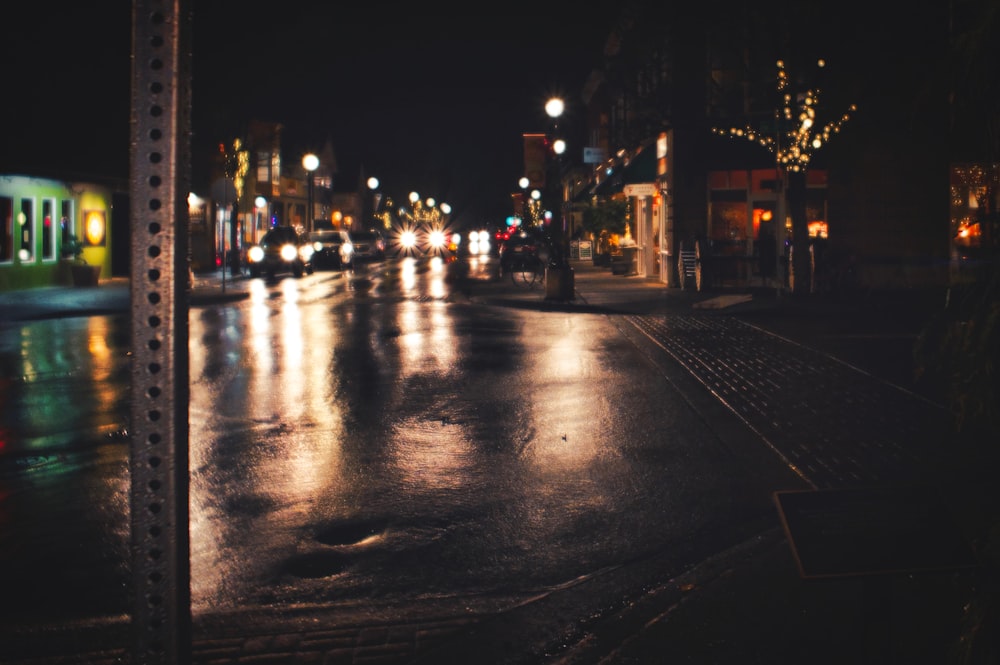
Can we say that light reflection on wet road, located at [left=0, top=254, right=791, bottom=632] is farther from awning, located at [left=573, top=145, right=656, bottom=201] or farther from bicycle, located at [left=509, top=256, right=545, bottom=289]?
awning, located at [left=573, top=145, right=656, bottom=201]

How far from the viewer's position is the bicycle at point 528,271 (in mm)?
34531

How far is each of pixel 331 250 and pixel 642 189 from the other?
52.1ft

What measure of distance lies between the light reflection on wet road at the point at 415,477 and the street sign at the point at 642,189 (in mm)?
19898

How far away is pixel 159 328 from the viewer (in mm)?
1601

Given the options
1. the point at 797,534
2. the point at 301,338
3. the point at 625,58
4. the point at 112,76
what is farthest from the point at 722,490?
the point at 112,76

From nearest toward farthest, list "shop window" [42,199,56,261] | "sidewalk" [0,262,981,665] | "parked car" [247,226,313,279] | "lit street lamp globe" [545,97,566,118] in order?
1. "sidewalk" [0,262,981,665]
2. "lit street lamp globe" [545,97,566,118]
3. "shop window" [42,199,56,261]
4. "parked car" [247,226,313,279]

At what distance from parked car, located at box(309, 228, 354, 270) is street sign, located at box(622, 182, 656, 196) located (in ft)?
47.6

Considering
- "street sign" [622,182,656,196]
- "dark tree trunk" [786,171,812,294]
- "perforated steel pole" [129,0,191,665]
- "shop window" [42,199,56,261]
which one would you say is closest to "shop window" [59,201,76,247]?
"shop window" [42,199,56,261]

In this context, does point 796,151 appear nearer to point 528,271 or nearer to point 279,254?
point 528,271

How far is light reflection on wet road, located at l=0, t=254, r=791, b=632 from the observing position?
5.90m

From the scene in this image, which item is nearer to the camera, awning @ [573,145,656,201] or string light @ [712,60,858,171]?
string light @ [712,60,858,171]

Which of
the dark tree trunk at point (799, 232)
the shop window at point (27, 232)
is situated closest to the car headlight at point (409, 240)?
the shop window at point (27, 232)

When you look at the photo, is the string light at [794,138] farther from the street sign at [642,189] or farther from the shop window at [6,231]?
the shop window at [6,231]

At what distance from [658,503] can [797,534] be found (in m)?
3.65
